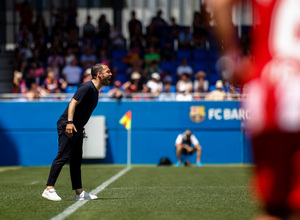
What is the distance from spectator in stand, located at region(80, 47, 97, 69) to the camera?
22094mm

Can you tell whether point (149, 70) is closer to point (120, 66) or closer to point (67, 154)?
point (120, 66)

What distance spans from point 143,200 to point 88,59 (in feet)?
44.7

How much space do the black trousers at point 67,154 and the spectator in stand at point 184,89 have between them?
11.8m

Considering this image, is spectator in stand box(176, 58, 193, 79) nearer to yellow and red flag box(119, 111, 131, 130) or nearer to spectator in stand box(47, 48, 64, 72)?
yellow and red flag box(119, 111, 131, 130)

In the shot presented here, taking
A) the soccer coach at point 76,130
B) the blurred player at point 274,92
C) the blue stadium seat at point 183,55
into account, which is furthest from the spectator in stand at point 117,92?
the blurred player at point 274,92

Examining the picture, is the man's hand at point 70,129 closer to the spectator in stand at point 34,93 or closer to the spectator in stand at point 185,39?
the spectator in stand at point 34,93

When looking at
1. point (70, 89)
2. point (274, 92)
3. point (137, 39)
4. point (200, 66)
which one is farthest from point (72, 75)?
point (274, 92)

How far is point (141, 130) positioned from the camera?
826 inches

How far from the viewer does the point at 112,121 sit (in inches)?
826

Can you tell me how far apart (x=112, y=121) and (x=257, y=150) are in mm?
17544

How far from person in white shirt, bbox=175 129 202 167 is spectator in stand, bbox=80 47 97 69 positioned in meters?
4.00

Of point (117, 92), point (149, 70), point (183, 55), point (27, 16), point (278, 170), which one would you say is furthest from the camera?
point (27, 16)

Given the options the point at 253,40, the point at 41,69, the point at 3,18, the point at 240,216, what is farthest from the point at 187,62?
the point at 253,40

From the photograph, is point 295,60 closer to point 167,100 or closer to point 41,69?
A: point 167,100
